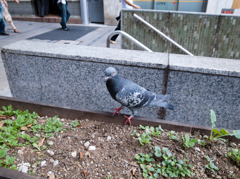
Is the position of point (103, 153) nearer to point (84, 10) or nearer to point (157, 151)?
point (157, 151)

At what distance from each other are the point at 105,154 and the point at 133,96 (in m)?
0.58

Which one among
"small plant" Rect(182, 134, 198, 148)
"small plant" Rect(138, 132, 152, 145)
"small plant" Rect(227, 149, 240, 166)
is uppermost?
"small plant" Rect(182, 134, 198, 148)

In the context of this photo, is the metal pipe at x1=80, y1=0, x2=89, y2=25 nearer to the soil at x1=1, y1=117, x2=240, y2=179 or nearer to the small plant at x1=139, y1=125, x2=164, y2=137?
the soil at x1=1, y1=117, x2=240, y2=179

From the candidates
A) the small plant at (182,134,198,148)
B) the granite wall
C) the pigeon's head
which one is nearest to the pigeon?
the pigeon's head

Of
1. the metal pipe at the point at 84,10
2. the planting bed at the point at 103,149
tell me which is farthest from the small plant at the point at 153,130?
the metal pipe at the point at 84,10

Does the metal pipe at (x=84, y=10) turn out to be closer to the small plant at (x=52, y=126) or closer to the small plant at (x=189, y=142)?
the small plant at (x=52, y=126)

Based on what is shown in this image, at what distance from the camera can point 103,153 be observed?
169 cm

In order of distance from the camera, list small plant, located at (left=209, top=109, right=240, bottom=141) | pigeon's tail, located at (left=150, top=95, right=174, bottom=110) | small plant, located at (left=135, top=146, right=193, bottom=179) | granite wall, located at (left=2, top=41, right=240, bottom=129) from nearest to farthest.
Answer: small plant, located at (left=135, top=146, right=193, bottom=179), small plant, located at (left=209, top=109, right=240, bottom=141), pigeon's tail, located at (left=150, top=95, right=174, bottom=110), granite wall, located at (left=2, top=41, right=240, bottom=129)

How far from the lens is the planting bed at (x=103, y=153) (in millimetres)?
1521

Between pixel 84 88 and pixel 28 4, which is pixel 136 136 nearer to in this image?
pixel 84 88

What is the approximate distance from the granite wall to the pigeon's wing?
0.75 metres

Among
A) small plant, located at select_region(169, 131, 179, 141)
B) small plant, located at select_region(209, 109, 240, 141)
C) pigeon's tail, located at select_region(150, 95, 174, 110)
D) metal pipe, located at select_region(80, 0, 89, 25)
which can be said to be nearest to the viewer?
small plant, located at select_region(209, 109, 240, 141)

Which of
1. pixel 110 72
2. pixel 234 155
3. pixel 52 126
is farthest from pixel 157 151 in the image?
pixel 52 126

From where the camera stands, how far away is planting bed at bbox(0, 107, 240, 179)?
4.99 feet
